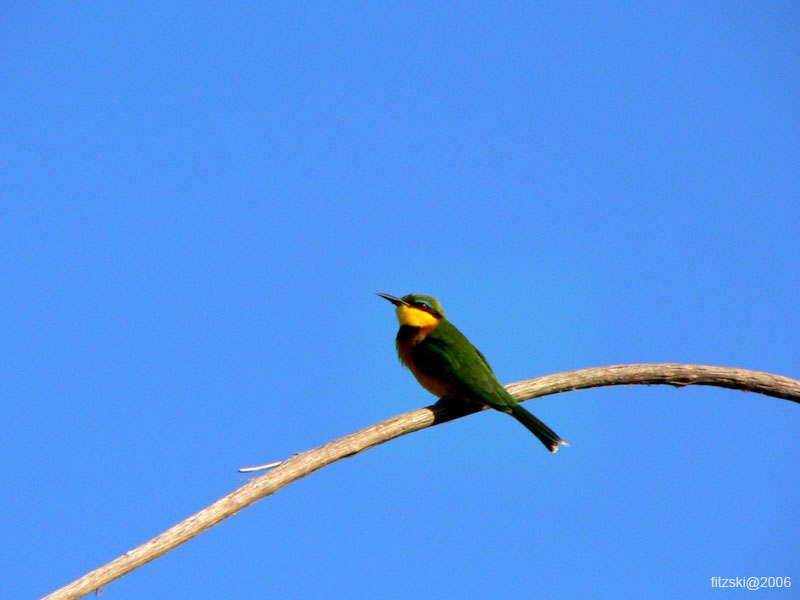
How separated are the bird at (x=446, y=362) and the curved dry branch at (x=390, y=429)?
0.74ft

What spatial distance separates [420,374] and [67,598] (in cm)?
376

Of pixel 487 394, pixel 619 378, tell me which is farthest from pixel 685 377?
pixel 487 394

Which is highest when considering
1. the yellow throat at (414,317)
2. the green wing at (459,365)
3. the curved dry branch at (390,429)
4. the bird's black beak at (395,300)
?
the bird's black beak at (395,300)

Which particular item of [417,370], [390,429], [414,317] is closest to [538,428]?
[417,370]

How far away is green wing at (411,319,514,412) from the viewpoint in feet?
20.1

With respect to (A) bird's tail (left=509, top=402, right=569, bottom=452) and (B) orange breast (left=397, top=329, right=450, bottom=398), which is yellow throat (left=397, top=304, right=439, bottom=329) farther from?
(A) bird's tail (left=509, top=402, right=569, bottom=452)

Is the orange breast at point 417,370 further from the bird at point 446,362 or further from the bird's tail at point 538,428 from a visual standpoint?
the bird's tail at point 538,428

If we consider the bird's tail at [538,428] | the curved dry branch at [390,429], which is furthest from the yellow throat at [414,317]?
the bird's tail at [538,428]

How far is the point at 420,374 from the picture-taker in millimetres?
7051

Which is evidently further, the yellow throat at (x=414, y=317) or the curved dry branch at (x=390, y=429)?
the yellow throat at (x=414, y=317)

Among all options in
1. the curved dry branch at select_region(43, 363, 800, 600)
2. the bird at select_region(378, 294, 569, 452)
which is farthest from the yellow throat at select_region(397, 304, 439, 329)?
the curved dry branch at select_region(43, 363, 800, 600)

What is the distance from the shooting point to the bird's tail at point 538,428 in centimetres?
607

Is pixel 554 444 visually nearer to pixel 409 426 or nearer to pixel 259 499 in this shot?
pixel 409 426

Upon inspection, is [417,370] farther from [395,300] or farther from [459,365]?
[395,300]
